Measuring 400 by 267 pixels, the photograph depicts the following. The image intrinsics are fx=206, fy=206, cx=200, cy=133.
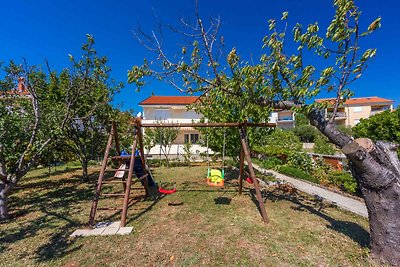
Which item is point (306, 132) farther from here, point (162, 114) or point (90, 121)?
point (90, 121)

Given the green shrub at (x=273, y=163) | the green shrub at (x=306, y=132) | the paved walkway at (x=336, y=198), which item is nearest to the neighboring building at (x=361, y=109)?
the green shrub at (x=306, y=132)

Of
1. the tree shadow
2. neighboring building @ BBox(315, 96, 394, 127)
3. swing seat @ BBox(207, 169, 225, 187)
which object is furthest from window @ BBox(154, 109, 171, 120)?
neighboring building @ BBox(315, 96, 394, 127)

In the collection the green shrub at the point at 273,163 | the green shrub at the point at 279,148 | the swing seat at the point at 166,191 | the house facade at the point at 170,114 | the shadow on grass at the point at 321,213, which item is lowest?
the shadow on grass at the point at 321,213

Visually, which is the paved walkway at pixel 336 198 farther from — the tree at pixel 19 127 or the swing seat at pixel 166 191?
the tree at pixel 19 127

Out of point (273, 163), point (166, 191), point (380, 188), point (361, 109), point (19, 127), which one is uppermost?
point (361, 109)


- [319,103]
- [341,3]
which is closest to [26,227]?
[319,103]

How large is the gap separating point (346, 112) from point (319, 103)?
59101 mm

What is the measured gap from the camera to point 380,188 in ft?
11.4

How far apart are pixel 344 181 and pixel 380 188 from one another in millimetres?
6392

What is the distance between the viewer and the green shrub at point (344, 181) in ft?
27.1

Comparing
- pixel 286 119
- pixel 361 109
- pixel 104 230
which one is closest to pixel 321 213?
pixel 104 230

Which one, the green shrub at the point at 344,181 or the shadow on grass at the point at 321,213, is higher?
the green shrub at the point at 344,181

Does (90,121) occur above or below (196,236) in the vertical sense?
above

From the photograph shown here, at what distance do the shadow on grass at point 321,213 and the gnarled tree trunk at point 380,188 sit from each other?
0.82 m
